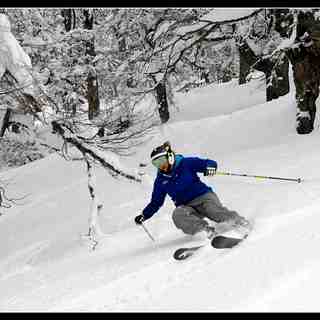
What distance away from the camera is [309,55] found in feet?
34.4

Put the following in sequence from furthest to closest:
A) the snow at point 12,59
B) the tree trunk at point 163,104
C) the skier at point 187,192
Answer: the tree trunk at point 163,104
the snow at point 12,59
the skier at point 187,192

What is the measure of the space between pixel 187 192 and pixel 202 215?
384 millimetres

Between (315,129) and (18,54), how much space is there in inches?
263

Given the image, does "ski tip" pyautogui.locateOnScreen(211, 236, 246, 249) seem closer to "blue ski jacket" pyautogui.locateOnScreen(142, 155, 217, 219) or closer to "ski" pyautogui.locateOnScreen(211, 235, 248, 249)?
"ski" pyautogui.locateOnScreen(211, 235, 248, 249)

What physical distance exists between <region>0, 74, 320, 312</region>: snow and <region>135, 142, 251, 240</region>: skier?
0.31 meters

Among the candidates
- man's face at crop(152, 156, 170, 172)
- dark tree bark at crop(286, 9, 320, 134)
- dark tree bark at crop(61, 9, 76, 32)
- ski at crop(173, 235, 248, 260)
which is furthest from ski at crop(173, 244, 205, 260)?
dark tree bark at crop(61, 9, 76, 32)

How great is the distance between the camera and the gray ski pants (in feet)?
21.3

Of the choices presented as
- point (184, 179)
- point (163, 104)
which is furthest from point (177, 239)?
point (163, 104)

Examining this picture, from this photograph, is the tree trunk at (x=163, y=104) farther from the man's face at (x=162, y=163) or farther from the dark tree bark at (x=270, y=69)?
the man's face at (x=162, y=163)

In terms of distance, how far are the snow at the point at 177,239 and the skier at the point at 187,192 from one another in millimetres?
308

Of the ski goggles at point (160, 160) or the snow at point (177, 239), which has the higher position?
the ski goggles at point (160, 160)

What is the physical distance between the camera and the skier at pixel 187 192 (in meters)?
6.66

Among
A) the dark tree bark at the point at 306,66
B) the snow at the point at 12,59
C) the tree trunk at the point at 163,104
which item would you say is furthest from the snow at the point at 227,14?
the tree trunk at the point at 163,104
